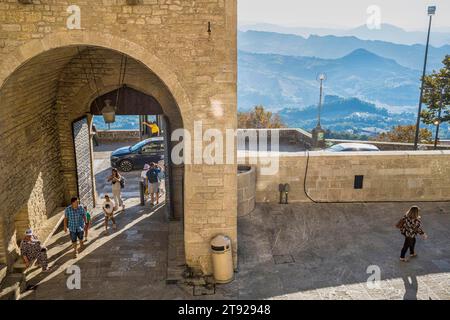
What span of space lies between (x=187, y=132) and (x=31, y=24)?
3323 mm

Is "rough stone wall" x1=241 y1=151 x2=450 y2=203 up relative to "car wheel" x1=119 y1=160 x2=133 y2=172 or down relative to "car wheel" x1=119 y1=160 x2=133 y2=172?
up

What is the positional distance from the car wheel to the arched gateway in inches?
249

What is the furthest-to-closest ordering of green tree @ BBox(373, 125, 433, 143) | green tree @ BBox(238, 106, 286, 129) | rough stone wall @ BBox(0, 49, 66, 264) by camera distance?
green tree @ BBox(238, 106, 286, 129), green tree @ BBox(373, 125, 433, 143), rough stone wall @ BBox(0, 49, 66, 264)

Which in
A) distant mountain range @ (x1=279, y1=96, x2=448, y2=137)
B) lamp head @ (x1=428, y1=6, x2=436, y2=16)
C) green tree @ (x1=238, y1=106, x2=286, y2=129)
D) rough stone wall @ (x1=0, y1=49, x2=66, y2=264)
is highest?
lamp head @ (x1=428, y1=6, x2=436, y2=16)

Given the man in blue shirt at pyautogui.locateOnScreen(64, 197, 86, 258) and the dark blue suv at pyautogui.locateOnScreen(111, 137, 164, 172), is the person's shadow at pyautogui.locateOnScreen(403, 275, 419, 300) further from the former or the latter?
the dark blue suv at pyautogui.locateOnScreen(111, 137, 164, 172)

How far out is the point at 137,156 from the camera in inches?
635

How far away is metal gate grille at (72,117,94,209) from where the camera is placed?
10953 mm

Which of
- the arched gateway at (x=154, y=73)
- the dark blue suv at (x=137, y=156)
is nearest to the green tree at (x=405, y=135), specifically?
the dark blue suv at (x=137, y=156)

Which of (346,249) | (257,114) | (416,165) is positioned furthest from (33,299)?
(257,114)

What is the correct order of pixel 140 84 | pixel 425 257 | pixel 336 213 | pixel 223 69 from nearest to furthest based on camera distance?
pixel 223 69, pixel 425 257, pixel 140 84, pixel 336 213

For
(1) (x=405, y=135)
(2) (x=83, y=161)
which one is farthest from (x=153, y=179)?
(1) (x=405, y=135)

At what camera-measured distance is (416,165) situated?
11.5m

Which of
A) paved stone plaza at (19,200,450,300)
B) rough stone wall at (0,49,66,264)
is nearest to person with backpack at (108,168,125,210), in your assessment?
paved stone plaza at (19,200,450,300)
